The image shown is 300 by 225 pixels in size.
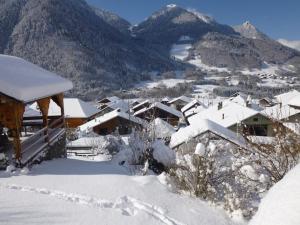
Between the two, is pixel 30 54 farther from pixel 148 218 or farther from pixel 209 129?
pixel 148 218

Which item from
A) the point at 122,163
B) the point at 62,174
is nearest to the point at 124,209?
the point at 62,174

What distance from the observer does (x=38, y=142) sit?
49.1 ft

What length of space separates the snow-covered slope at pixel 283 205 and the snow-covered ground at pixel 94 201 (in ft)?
15.7

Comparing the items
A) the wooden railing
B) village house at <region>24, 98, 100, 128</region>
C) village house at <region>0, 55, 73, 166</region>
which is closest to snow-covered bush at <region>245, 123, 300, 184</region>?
village house at <region>0, 55, 73, 166</region>

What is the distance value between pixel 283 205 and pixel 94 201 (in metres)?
6.41

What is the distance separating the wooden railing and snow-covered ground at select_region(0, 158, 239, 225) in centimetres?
119

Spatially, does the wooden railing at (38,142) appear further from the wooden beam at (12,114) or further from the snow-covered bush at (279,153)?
the snow-covered bush at (279,153)

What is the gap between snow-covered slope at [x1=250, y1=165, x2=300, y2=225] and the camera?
2.95 meters

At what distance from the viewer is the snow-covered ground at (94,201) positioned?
25.7ft

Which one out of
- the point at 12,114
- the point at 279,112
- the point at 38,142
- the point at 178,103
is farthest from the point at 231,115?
the point at 178,103

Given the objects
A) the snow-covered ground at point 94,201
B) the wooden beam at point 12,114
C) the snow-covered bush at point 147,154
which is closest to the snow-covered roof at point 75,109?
the snow-covered bush at point 147,154

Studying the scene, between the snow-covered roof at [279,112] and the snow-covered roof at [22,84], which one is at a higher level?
the snow-covered roof at [22,84]

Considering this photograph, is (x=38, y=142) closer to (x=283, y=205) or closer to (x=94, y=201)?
(x=94, y=201)

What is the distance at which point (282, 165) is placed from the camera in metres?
10.2
